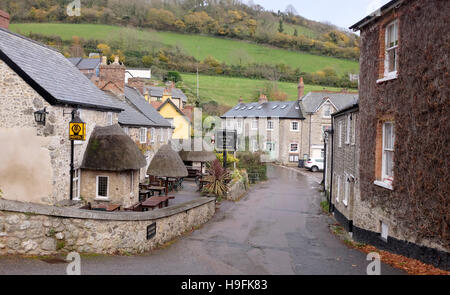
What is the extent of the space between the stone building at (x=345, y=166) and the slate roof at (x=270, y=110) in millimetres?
26805

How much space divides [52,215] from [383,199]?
→ 9909 mm

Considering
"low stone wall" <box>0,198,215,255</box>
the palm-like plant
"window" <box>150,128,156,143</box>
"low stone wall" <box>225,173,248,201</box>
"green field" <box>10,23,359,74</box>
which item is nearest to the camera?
"low stone wall" <box>0,198,215,255</box>

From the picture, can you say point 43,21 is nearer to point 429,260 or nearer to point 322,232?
point 322,232

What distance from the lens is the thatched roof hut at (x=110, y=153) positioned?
1548 cm

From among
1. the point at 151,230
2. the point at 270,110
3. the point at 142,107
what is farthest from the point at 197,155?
the point at 270,110

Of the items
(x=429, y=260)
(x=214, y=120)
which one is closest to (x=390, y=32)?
(x=429, y=260)

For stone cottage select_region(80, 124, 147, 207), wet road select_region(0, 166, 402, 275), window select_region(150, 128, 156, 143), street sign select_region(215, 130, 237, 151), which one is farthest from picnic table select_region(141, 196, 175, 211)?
window select_region(150, 128, 156, 143)

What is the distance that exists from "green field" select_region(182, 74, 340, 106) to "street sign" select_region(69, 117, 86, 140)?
53.6 meters

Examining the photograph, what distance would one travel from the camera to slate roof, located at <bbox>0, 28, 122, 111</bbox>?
43.1ft

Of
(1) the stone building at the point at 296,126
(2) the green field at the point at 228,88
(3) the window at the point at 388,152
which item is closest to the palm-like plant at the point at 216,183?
(3) the window at the point at 388,152

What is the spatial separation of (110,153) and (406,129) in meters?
11.3

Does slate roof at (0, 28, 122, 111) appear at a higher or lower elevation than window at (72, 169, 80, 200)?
higher

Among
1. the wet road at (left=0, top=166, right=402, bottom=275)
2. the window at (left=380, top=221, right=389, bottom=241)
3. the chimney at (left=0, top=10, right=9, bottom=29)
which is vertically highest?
the chimney at (left=0, top=10, right=9, bottom=29)

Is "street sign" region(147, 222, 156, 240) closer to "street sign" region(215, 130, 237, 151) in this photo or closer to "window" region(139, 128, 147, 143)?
"window" region(139, 128, 147, 143)
